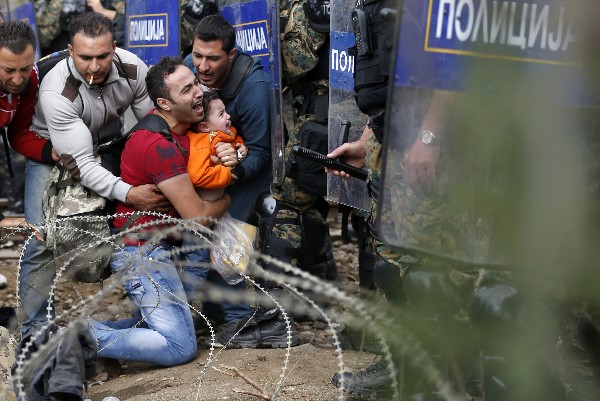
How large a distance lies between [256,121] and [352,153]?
0.66m

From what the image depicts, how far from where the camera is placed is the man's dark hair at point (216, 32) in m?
4.41

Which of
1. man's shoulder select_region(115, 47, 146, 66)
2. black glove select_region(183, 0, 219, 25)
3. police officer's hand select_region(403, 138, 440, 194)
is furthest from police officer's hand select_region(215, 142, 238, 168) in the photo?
police officer's hand select_region(403, 138, 440, 194)

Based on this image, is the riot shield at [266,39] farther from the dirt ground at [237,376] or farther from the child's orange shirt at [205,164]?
the dirt ground at [237,376]

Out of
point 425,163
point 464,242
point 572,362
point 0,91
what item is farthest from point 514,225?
point 0,91

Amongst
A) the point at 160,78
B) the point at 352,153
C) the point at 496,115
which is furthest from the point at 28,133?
the point at 496,115

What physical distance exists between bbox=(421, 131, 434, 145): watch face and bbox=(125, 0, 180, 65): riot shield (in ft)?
11.7

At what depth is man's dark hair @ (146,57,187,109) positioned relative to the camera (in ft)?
13.6

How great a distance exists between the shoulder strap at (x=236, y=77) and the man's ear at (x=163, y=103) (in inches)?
16.4

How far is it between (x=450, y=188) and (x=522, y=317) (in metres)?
0.29

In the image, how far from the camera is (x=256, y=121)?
4449 millimetres

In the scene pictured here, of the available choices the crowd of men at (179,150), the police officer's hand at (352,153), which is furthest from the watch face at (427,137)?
the police officer's hand at (352,153)

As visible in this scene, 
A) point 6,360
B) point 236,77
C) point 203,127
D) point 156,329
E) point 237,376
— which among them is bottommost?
point 237,376

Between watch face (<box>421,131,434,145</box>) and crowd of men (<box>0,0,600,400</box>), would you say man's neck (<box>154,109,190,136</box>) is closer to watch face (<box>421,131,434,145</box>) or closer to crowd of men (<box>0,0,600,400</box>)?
crowd of men (<box>0,0,600,400</box>)

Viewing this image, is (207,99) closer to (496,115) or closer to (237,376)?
(237,376)
